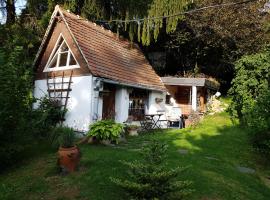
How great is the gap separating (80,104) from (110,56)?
12.9ft

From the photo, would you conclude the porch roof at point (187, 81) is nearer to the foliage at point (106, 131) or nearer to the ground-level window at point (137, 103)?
the ground-level window at point (137, 103)

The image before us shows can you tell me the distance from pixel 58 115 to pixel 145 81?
589cm

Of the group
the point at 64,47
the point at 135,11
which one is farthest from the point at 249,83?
the point at 135,11

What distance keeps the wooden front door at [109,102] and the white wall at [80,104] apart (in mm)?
1305

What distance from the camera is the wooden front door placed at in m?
17.2

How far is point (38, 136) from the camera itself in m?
12.5

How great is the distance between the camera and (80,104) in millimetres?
16203

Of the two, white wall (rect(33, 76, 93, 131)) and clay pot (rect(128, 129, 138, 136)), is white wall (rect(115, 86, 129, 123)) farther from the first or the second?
white wall (rect(33, 76, 93, 131))

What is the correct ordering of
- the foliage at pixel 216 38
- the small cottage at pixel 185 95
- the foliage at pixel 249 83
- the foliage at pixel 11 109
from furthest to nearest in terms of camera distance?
the foliage at pixel 216 38
the small cottage at pixel 185 95
the foliage at pixel 249 83
the foliage at pixel 11 109

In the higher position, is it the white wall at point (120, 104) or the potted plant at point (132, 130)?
the white wall at point (120, 104)

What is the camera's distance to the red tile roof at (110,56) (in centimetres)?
1670

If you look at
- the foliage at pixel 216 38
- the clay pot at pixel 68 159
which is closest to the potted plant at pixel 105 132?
the clay pot at pixel 68 159

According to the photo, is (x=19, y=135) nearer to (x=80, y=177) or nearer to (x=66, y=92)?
(x=80, y=177)

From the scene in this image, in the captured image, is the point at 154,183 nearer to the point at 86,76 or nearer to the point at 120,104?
the point at 86,76
